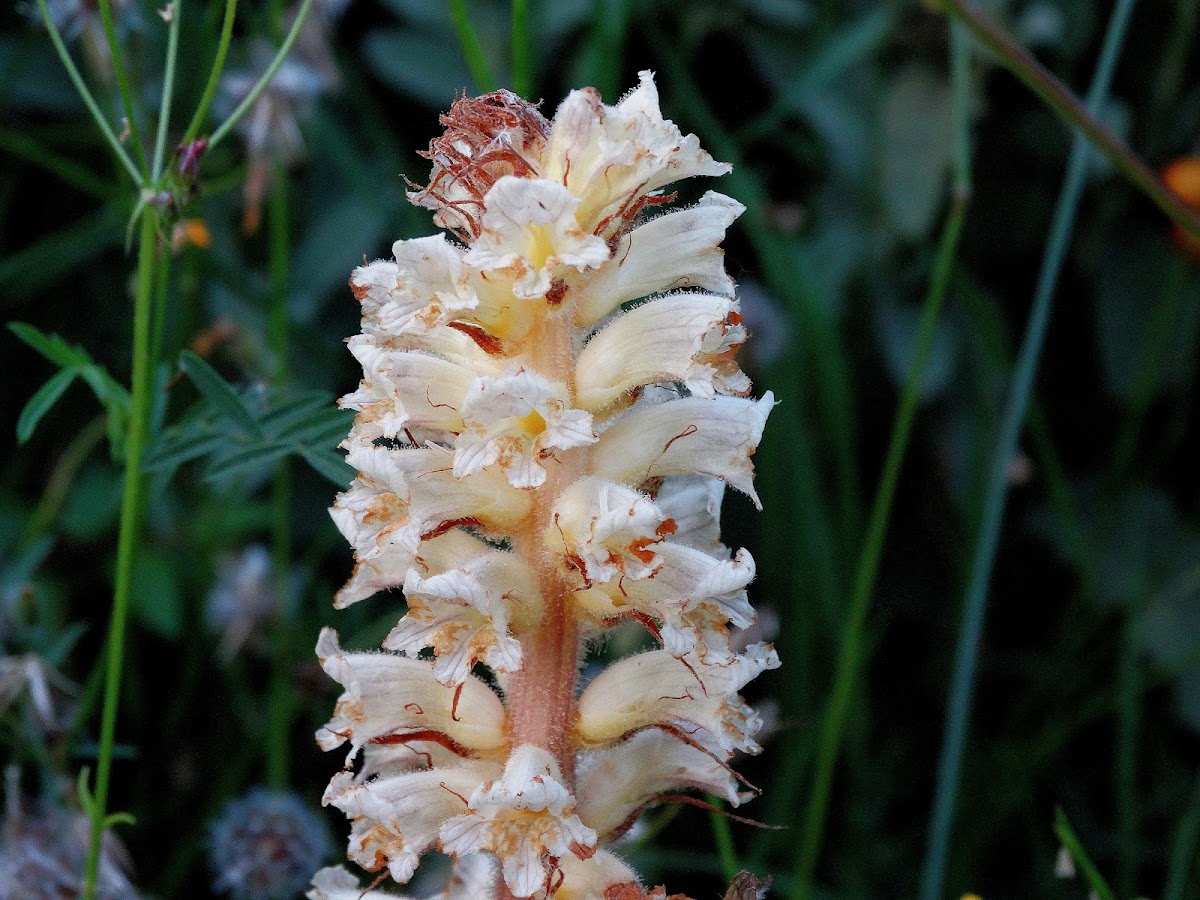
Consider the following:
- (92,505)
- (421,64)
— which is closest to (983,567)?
(92,505)

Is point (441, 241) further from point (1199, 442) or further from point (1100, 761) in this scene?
point (1199, 442)

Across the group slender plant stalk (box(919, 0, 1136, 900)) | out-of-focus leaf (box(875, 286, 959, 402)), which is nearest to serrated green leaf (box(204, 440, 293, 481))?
slender plant stalk (box(919, 0, 1136, 900))

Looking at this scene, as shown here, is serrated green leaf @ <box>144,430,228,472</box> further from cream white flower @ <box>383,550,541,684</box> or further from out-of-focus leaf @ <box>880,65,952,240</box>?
out-of-focus leaf @ <box>880,65,952,240</box>

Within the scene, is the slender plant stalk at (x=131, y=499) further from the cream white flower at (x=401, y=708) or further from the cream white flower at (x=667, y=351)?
the cream white flower at (x=667, y=351)

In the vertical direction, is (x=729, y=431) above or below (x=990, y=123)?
below

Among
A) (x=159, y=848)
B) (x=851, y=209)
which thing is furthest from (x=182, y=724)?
(x=851, y=209)

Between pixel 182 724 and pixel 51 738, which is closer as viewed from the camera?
pixel 51 738

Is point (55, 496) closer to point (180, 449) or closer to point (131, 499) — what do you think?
point (180, 449)
